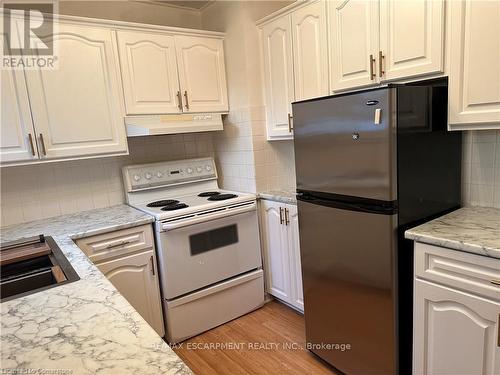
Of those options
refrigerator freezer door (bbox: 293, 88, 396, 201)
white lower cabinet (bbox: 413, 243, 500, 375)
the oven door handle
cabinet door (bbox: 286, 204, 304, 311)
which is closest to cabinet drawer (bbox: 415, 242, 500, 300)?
white lower cabinet (bbox: 413, 243, 500, 375)

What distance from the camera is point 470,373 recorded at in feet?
4.48

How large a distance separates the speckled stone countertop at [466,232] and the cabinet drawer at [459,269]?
0.03m

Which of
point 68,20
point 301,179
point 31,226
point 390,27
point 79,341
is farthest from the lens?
point 31,226

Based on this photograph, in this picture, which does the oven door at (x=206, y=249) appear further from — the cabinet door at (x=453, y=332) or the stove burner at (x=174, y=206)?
the cabinet door at (x=453, y=332)

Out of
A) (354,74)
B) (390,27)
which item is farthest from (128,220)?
(390,27)

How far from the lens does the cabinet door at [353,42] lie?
5.81ft

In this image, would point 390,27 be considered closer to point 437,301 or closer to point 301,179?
point 301,179

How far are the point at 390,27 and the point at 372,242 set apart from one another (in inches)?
42.0

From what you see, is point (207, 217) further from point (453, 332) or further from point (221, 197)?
point (453, 332)

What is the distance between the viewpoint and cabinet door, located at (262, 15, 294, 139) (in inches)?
91.4

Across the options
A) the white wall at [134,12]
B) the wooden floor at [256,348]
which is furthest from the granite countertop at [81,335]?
the white wall at [134,12]

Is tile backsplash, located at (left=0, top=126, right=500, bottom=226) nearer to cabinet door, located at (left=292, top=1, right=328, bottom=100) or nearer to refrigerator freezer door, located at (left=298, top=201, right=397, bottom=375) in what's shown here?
cabinet door, located at (left=292, top=1, right=328, bottom=100)

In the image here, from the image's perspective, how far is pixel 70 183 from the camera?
2426 mm

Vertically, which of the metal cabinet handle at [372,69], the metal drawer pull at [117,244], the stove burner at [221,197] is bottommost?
the metal drawer pull at [117,244]
